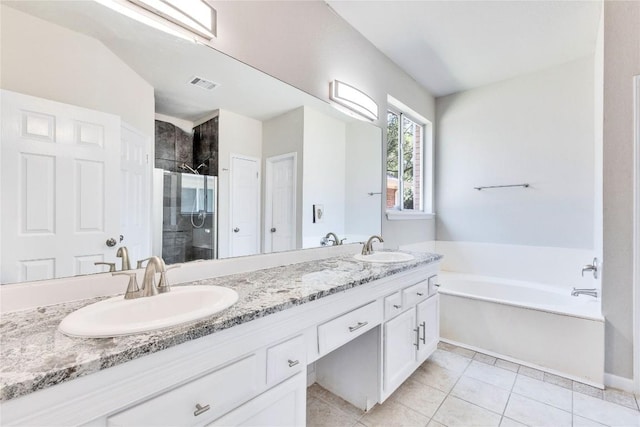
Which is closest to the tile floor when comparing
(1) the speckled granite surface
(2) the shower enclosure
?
(1) the speckled granite surface

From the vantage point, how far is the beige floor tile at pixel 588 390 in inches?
68.6

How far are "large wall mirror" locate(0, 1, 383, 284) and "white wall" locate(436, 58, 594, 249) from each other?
2137 millimetres

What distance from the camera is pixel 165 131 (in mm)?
1219

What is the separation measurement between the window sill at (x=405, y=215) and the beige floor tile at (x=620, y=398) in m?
1.76

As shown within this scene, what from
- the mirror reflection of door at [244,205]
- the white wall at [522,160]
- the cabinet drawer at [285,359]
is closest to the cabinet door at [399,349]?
the cabinet drawer at [285,359]

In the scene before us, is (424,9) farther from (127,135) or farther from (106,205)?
(106,205)

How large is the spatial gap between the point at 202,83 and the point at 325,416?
1.84 meters

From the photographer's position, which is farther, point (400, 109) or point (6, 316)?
point (400, 109)

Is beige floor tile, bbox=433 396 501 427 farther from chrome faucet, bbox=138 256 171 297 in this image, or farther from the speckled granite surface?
chrome faucet, bbox=138 256 171 297

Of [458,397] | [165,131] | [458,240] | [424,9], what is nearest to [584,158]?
[458,240]

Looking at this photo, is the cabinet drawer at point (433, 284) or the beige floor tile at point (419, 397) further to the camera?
the cabinet drawer at point (433, 284)

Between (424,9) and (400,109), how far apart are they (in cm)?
98

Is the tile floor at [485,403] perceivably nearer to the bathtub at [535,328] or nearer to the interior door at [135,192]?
the bathtub at [535,328]

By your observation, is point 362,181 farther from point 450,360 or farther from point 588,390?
point 588,390
